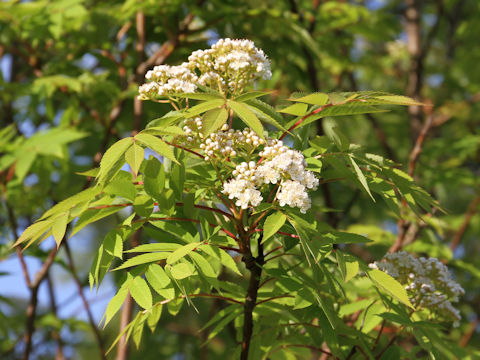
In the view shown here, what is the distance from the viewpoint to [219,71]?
1664 mm

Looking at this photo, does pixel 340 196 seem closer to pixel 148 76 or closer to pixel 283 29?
pixel 283 29

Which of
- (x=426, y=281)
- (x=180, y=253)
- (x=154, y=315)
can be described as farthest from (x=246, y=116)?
(x=426, y=281)

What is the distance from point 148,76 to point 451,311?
133 centimetres

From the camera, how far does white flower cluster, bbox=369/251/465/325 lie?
1866mm

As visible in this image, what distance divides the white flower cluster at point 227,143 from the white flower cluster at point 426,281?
2.20 ft

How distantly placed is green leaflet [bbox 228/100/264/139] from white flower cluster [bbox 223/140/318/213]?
130mm

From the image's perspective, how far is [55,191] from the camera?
394 centimetres

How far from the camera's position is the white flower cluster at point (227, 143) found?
58.6 inches

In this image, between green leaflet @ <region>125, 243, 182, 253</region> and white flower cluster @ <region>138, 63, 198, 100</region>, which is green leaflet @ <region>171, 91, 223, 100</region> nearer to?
white flower cluster @ <region>138, 63, 198, 100</region>

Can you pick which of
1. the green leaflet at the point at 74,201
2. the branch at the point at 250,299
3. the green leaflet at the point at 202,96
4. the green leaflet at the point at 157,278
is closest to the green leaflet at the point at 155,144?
the green leaflet at the point at 202,96

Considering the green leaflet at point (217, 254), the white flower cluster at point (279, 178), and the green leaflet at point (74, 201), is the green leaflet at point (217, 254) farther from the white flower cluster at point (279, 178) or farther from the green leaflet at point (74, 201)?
the green leaflet at point (74, 201)

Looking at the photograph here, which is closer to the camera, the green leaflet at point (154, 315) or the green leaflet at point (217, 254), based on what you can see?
the green leaflet at point (217, 254)

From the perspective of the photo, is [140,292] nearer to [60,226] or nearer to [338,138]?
[60,226]

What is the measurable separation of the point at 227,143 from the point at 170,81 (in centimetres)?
25
